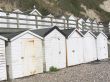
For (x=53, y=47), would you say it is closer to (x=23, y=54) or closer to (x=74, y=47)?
(x=74, y=47)

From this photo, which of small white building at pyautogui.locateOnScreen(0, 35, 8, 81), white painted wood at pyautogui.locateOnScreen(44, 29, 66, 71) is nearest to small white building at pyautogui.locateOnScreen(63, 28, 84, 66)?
white painted wood at pyautogui.locateOnScreen(44, 29, 66, 71)

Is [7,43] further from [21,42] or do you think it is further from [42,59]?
[42,59]

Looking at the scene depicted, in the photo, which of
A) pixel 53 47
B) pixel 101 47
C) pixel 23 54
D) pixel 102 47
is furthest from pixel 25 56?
pixel 102 47

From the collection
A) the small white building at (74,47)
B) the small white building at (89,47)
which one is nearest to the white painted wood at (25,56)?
the small white building at (74,47)

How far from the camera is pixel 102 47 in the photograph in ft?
95.9

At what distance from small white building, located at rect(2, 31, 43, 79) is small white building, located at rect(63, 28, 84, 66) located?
3616 mm

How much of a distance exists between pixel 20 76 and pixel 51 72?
2.71 meters

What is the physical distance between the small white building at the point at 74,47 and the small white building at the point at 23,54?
11.9 feet

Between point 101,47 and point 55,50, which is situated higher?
point 101,47

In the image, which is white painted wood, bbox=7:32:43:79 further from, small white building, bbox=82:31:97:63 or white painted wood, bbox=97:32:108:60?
white painted wood, bbox=97:32:108:60

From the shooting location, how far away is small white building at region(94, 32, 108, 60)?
93.4 ft

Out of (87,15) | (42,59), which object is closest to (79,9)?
(87,15)

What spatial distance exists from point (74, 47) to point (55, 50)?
9.29 feet

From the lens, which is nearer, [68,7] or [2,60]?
[2,60]
